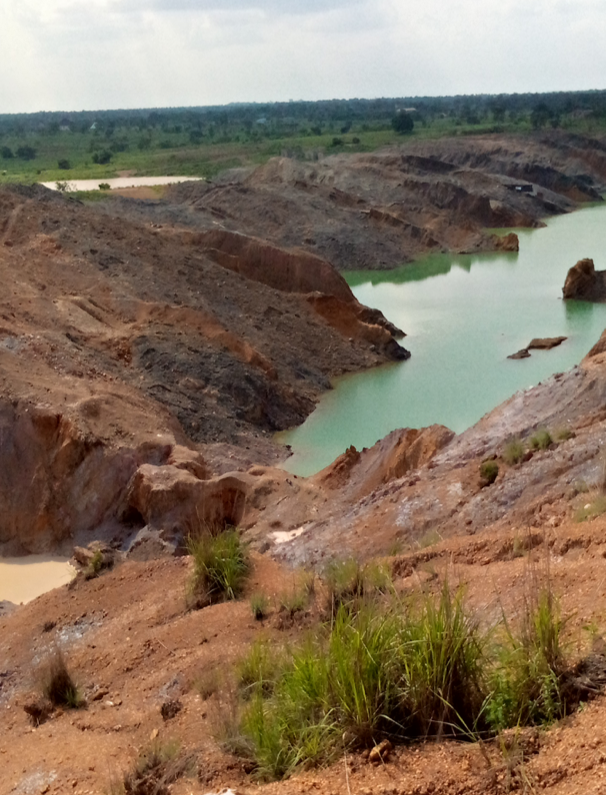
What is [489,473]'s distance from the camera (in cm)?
944

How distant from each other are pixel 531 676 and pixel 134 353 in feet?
57.4

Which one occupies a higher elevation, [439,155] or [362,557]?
[439,155]

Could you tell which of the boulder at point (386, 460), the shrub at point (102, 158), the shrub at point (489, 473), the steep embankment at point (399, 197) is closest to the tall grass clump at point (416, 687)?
the shrub at point (489, 473)

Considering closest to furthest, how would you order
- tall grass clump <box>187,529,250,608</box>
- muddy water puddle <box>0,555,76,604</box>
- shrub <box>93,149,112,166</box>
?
tall grass clump <box>187,529,250,608</box> < muddy water puddle <box>0,555,76,604</box> < shrub <box>93,149,112,166</box>

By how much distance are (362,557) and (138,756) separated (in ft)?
14.2

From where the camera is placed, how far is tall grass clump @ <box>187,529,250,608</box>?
25.1 ft

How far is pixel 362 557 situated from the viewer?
8633 mm

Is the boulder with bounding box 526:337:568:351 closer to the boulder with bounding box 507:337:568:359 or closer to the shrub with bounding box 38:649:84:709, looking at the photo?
the boulder with bounding box 507:337:568:359

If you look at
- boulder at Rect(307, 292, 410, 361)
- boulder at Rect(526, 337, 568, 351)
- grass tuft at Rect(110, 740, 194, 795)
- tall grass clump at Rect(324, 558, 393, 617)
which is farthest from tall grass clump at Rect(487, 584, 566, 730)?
boulder at Rect(526, 337, 568, 351)

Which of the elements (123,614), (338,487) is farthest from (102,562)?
(338,487)

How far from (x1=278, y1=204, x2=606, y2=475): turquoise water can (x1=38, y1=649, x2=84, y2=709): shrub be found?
35.0 ft

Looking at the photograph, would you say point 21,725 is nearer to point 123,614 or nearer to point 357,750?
point 123,614

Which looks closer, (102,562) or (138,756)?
(138,756)

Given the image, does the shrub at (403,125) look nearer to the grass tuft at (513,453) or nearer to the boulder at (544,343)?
the boulder at (544,343)
